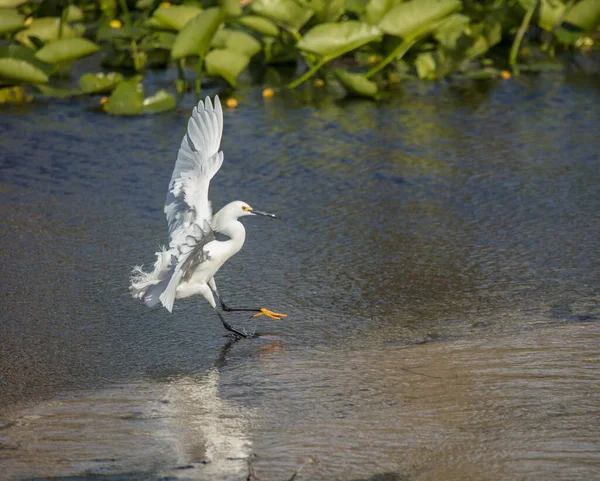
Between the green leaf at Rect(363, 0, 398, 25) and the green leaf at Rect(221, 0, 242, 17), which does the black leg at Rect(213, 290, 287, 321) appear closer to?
the green leaf at Rect(363, 0, 398, 25)

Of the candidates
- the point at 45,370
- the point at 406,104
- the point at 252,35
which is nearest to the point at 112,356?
the point at 45,370

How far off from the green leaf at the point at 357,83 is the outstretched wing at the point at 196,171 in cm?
430

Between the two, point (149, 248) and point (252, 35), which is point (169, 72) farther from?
point (149, 248)

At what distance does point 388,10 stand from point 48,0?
3.99m

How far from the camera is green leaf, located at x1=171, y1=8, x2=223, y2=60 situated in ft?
27.1

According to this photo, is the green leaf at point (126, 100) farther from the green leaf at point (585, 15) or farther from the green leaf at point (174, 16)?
the green leaf at point (585, 15)

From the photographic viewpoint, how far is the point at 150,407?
3.87 m

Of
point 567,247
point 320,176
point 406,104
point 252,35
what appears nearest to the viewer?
point 567,247

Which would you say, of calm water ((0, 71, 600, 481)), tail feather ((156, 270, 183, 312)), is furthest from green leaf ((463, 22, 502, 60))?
tail feather ((156, 270, 183, 312))

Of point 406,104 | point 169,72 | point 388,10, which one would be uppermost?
point 388,10

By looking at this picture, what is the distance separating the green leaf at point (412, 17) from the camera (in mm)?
8602

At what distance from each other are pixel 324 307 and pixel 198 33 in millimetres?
4199

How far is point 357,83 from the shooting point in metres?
8.91

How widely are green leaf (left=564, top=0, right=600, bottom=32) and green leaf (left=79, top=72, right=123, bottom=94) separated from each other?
4581 millimetres
